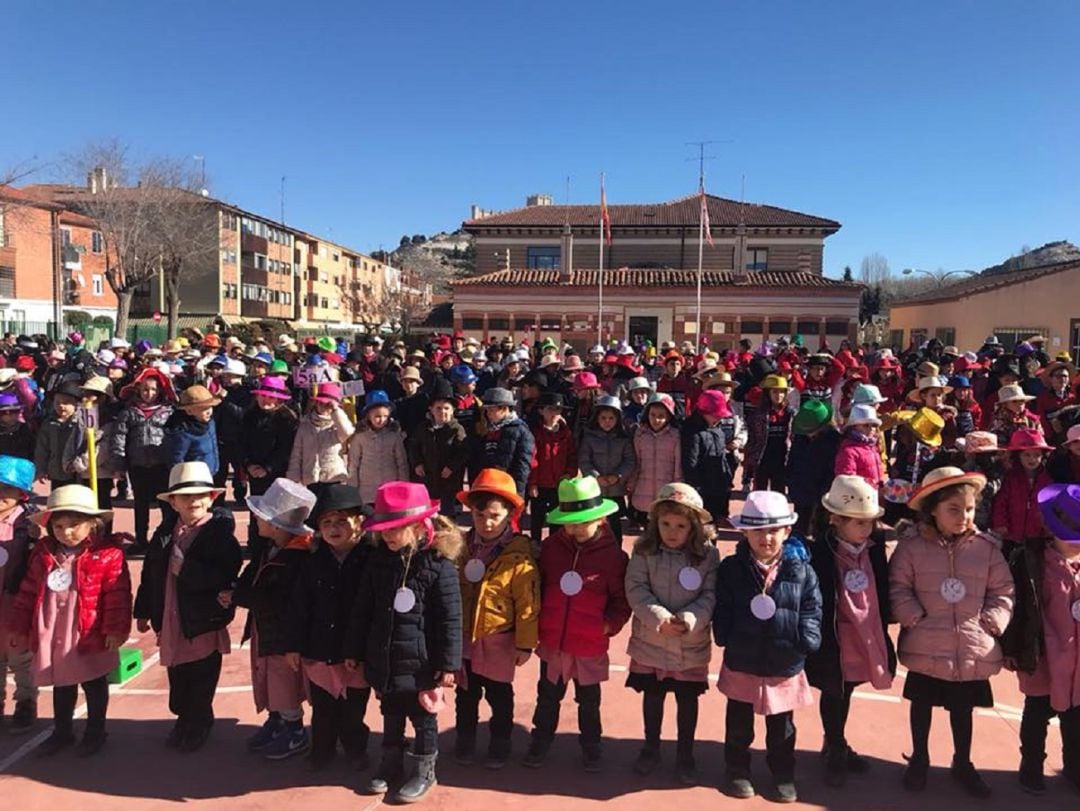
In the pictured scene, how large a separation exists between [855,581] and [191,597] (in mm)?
3341

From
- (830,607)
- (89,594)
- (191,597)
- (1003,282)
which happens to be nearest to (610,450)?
(830,607)

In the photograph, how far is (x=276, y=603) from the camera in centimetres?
389

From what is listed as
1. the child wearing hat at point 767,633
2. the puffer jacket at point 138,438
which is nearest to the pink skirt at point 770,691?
the child wearing hat at point 767,633

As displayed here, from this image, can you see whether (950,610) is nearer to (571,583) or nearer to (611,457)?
(571,583)

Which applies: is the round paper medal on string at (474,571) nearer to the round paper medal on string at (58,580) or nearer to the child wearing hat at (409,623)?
the child wearing hat at (409,623)

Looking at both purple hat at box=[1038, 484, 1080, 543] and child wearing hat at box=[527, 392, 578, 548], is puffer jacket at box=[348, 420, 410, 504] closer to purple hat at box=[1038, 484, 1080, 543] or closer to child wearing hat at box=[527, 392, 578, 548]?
child wearing hat at box=[527, 392, 578, 548]

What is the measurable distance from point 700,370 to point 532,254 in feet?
101

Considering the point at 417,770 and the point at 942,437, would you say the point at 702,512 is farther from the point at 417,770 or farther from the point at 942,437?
the point at 942,437

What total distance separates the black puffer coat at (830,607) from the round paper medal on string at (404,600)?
76.7 inches

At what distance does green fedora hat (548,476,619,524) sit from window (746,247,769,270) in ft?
123

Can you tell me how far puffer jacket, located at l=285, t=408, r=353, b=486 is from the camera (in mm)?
6875

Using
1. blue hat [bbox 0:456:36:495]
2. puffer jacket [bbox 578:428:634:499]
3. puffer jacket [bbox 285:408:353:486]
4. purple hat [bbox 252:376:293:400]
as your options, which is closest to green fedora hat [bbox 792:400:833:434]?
puffer jacket [bbox 578:428:634:499]

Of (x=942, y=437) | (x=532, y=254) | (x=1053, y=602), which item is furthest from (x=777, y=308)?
(x=1053, y=602)

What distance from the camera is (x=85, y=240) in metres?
49.2
